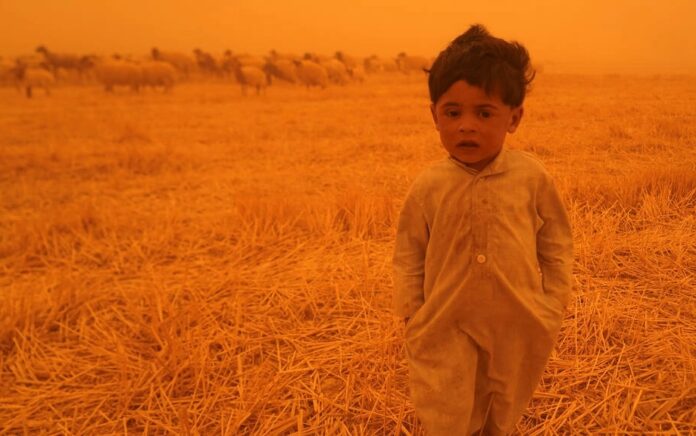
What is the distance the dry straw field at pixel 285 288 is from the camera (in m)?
1.62

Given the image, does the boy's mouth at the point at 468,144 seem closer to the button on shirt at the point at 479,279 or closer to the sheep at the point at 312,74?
the button on shirt at the point at 479,279

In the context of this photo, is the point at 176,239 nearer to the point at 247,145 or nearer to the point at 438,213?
the point at 438,213

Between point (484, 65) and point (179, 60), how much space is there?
2218 centimetres

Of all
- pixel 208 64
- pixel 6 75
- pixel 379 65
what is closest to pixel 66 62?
pixel 208 64

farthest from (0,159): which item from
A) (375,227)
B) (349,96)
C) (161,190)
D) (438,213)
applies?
(349,96)

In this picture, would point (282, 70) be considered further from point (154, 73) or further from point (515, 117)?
point (515, 117)

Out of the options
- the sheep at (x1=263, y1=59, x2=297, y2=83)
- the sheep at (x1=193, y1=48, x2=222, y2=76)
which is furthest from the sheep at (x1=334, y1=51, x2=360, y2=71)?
the sheep at (x1=263, y1=59, x2=297, y2=83)

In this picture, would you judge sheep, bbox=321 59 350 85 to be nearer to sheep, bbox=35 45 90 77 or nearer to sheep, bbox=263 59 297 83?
sheep, bbox=263 59 297 83

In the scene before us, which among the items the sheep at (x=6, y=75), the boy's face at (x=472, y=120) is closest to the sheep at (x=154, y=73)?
the sheep at (x=6, y=75)

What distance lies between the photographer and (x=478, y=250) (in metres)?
1.07

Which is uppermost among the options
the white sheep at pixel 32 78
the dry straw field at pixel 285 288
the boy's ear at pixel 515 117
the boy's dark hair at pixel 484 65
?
the boy's dark hair at pixel 484 65

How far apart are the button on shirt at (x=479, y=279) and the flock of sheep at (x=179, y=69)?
10585 millimetres

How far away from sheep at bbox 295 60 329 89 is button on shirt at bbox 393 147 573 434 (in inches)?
585

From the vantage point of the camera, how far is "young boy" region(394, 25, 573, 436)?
991 mm
